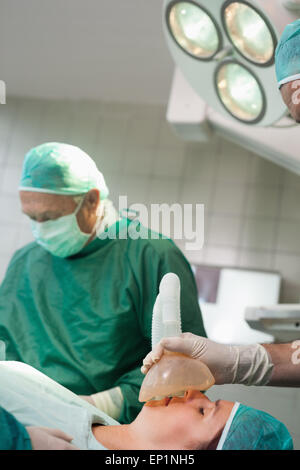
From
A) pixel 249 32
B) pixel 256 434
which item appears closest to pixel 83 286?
pixel 256 434

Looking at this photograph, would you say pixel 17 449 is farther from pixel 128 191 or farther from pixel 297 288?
pixel 297 288

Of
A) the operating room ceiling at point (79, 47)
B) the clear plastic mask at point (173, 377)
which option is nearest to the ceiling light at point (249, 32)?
the operating room ceiling at point (79, 47)

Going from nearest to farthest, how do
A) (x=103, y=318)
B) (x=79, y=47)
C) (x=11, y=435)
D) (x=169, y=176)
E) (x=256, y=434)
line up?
(x=11, y=435) → (x=256, y=434) → (x=103, y=318) → (x=79, y=47) → (x=169, y=176)

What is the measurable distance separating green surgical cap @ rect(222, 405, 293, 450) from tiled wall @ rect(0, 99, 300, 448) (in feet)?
0.52

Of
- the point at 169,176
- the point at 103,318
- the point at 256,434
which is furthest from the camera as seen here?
the point at 169,176

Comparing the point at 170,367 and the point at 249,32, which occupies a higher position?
the point at 249,32

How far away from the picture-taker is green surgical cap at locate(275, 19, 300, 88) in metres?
1.44

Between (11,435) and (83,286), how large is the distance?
675 mm

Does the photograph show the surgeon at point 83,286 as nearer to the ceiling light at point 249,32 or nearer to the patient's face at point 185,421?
the patient's face at point 185,421

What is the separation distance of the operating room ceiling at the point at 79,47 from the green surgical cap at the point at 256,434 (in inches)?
38.6

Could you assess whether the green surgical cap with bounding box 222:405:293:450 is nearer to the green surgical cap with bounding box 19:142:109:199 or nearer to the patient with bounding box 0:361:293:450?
the patient with bounding box 0:361:293:450

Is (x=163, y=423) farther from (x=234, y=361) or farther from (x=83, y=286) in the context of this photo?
(x=83, y=286)

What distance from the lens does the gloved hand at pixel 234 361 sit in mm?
1301

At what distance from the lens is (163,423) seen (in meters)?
1.21
